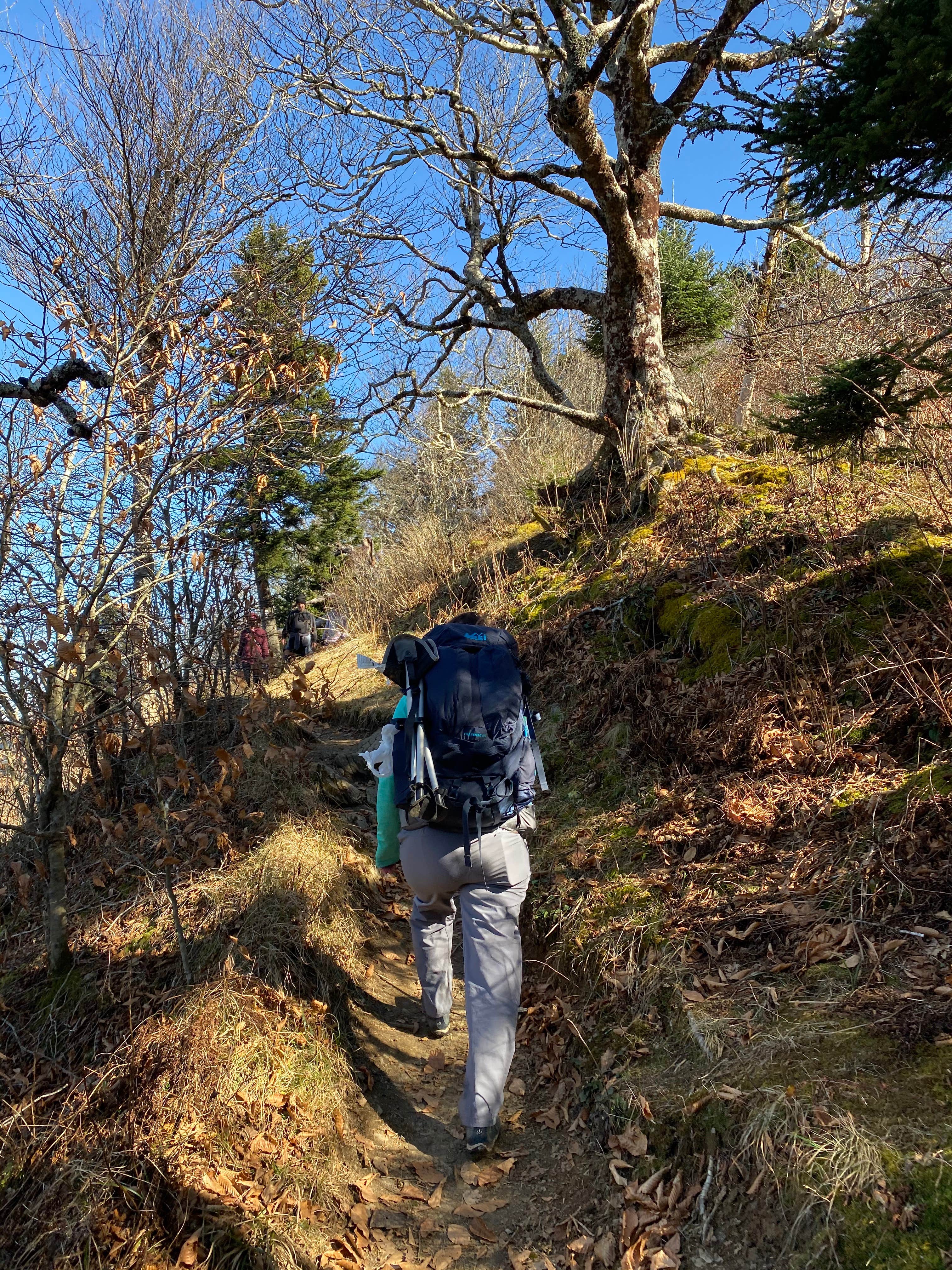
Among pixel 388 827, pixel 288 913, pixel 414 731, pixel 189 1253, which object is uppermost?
pixel 414 731

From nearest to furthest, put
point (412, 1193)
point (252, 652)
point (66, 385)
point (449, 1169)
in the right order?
point (412, 1193) → point (449, 1169) → point (66, 385) → point (252, 652)

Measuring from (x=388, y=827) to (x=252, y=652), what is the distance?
3.06 m

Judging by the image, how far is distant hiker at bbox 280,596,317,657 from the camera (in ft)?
40.7

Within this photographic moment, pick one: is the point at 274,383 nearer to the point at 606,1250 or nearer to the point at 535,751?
the point at 535,751

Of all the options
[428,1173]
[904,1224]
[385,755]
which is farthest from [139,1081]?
[904,1224]

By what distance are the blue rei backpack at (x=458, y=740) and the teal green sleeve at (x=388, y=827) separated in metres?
0.21

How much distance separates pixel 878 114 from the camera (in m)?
3.40

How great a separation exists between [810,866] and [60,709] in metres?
3.73

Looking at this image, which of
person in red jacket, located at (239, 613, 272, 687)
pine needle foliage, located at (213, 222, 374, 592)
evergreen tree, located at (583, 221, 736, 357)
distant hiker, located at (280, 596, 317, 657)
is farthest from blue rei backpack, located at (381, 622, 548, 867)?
evergreen tree, located at (583, 221, 736, 357)

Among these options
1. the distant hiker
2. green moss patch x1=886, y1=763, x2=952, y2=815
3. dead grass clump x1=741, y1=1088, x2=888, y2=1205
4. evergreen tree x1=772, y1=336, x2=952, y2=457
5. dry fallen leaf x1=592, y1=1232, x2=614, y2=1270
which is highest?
evergreen tree x1=772, y1=336, x2=952, y2=457

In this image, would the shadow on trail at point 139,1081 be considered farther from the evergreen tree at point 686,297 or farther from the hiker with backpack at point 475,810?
the evergreen tree at point 686,297

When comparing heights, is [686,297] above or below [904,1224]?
above

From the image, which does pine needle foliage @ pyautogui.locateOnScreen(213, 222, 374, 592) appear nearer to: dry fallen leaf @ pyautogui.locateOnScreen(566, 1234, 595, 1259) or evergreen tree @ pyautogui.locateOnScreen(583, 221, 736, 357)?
dry fallen leaf @ pyautogui.locateOnScreen(566, 1234, 595, 1259)

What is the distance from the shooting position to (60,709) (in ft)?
12.1
